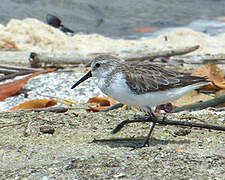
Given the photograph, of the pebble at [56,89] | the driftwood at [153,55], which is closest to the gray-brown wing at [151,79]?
the pebble at [56,89]

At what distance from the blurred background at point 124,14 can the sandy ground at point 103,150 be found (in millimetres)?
7383

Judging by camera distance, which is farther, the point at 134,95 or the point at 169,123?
the point at 169,123

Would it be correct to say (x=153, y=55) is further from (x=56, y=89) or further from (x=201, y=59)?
(x=56, y=89)

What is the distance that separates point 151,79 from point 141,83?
5.3 inches

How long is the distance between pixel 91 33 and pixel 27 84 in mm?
5966

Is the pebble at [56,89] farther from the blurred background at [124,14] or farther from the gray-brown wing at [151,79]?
the blurred background at [124,14]

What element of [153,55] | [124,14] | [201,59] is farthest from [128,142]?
[124,14]

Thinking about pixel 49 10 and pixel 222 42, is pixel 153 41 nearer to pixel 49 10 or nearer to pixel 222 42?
pixel 222 42

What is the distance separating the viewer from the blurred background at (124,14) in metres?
12.6

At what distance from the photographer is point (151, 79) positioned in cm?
416

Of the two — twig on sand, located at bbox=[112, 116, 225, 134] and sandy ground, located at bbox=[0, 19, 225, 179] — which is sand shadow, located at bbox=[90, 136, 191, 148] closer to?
A: sandy ground, located at bbox=[0, 19, 225, 179]

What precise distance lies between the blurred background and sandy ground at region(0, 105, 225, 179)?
7.38 metres

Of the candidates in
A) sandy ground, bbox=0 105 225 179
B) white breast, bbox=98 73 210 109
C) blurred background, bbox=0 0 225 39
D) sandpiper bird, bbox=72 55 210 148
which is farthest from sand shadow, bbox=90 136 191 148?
blurred background, bbox=0 0 225 39

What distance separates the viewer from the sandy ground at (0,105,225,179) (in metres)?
3.46
